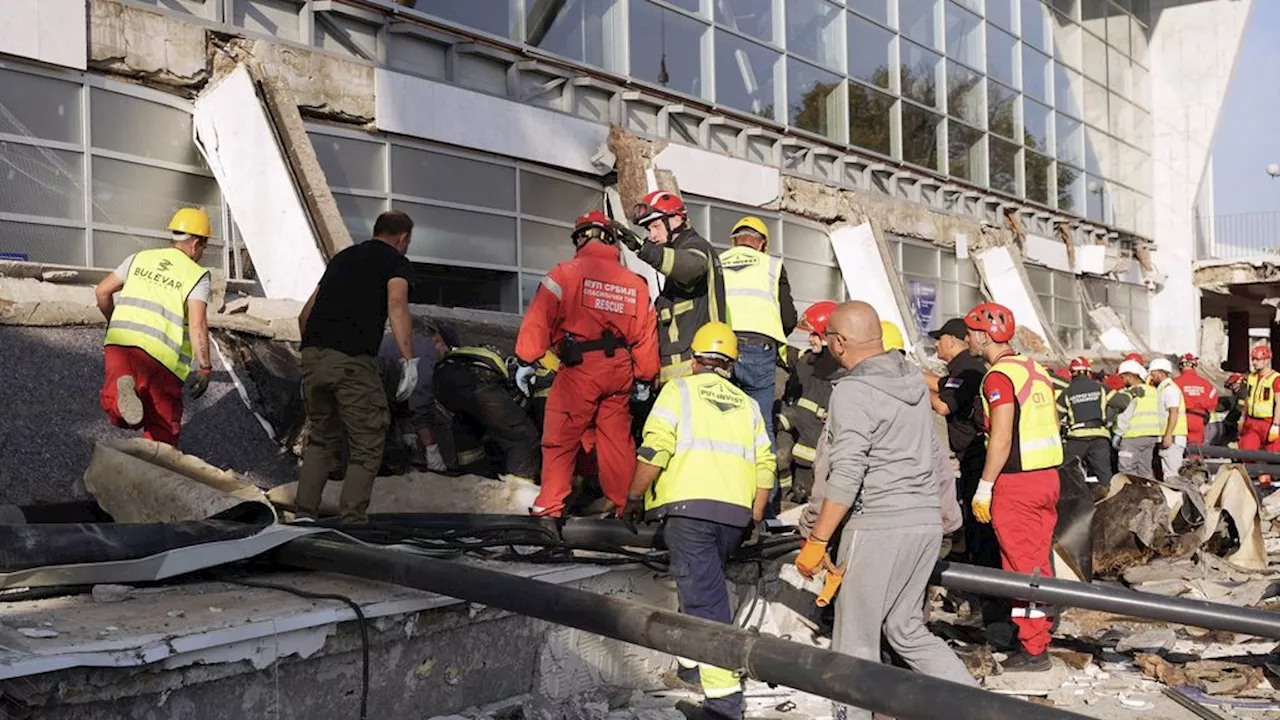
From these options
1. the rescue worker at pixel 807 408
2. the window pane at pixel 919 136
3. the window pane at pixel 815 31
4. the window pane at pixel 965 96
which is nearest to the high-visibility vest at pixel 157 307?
the rescue worker at pixel 807 408

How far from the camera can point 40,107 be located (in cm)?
851

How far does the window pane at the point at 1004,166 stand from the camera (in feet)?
73.0

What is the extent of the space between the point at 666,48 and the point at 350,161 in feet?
17.6

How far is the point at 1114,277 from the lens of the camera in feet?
88.0

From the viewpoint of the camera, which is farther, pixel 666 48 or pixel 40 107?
pixel 666 48

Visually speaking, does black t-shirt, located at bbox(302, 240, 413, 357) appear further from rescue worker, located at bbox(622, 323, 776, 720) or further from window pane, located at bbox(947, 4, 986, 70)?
window pane, located at bbox(947, 4, 986, 70)

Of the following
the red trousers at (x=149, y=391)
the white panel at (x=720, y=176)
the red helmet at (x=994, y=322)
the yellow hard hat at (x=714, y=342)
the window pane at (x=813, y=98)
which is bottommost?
the red trousers at (x=149, y=391)

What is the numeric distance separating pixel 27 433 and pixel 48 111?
3286mm

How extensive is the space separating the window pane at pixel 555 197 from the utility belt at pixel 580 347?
6099 millimetres

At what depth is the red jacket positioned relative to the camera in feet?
20.5

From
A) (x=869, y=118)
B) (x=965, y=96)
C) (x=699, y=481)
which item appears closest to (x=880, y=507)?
(x=699, y=481)

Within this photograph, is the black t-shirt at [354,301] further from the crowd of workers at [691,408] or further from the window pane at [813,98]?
the window pane at [813,98]

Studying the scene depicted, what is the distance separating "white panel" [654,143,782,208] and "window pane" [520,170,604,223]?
0.99m

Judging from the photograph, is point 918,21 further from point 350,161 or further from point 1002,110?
point 350,161
